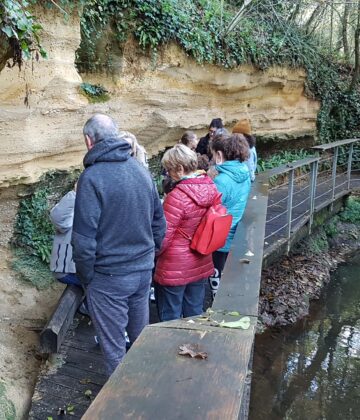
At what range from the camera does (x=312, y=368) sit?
593cm

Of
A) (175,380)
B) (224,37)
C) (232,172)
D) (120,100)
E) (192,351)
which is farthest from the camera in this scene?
(224,37)

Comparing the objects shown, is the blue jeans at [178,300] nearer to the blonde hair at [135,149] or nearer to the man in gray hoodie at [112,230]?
the man in gray hoodie at [112,230]

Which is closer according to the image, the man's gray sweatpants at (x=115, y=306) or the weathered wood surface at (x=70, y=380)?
the man's gray sweatpants at (x=115, y=306)

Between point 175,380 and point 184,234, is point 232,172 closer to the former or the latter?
point 184,234

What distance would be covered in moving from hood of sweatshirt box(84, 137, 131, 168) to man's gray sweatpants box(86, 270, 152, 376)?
0.74m

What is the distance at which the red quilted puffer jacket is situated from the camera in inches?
138

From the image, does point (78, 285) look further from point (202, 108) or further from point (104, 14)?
point (202, 108)

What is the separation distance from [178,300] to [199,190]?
0.94 m

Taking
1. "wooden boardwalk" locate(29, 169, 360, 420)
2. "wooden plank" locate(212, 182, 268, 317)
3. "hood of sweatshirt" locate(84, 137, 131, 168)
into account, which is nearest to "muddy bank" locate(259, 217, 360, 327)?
"wooden plank" locate(212, 182, 268, 317)

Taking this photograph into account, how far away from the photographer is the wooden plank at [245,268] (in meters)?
2.54

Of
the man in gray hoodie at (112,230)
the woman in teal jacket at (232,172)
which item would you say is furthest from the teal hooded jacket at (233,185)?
the man in gray hoodie at (112,230)

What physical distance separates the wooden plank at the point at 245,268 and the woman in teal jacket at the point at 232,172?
162 mm

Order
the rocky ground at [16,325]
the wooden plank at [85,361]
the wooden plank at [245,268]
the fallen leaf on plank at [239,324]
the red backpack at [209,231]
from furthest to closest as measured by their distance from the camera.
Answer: the wooden plank at [85,361], the rocky ground at [16,325], the red backpack at [209,231], the wooden plank at [245,268], the fallen leaf on plank at [239,324]

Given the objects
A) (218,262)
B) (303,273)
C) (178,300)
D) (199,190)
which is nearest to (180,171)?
(199,190)
